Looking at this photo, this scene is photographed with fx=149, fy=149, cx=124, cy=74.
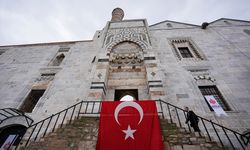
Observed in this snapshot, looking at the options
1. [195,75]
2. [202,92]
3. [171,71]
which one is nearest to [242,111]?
[202,92]

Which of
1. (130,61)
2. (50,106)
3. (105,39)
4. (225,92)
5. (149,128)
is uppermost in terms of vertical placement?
(105,39)

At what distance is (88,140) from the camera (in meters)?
4.78

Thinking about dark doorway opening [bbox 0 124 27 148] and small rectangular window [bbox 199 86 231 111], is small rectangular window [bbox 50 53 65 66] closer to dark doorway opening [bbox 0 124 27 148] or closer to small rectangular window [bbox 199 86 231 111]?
dark doorway opening [bbox 0 124 27 148]

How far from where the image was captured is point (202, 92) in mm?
8242

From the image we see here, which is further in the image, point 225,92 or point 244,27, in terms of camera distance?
point 244,27

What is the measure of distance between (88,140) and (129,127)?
1.37 meters

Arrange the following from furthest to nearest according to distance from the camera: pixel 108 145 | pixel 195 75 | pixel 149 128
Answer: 1. pixel 195 75
2. pixel 149 128
3. pixel 108 145

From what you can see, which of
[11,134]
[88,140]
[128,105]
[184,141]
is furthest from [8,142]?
[184,141]

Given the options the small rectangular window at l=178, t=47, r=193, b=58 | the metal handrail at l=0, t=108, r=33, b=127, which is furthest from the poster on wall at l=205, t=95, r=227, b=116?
the metal handrail at l=0, t=108, r=33, b=127

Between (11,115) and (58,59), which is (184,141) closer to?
(11,115)

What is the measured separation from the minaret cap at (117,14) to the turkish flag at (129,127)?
42.8 ft

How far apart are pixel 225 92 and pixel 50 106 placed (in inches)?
371

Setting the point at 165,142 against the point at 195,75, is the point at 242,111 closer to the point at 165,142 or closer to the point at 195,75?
the point at 195,75

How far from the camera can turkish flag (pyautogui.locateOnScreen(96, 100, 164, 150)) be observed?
14.9ft
